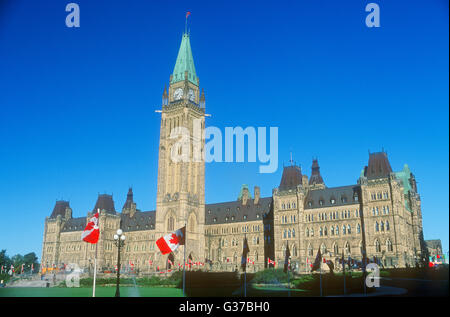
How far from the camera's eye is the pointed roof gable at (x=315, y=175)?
10922 cm

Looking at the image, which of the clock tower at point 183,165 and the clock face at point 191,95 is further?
the clock face at point 191,95

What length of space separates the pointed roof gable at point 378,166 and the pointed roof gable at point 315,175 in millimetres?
25218

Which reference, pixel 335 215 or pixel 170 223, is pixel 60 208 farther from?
pixel 335 215

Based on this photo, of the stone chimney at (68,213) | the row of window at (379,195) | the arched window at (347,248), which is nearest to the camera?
the row of window at (379,195)

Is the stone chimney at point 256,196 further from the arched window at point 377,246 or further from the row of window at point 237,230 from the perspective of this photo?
the arched window at point 377,246

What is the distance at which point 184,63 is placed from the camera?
108 meters

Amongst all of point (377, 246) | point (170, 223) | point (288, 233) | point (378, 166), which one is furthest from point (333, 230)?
point (170, 223)

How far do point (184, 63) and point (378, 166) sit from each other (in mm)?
51597

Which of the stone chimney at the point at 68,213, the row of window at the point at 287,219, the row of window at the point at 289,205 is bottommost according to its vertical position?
the row of window at the point at 287,219

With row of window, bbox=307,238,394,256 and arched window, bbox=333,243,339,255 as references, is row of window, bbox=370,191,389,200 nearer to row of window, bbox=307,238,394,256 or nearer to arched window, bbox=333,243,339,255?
row of window, bbox=307,238,394,256

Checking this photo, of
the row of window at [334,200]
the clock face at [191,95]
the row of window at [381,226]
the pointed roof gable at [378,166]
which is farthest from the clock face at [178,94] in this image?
the row of window at [381,226]

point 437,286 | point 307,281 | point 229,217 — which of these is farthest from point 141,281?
point 229,217

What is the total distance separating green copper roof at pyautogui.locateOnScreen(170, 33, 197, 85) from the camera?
107000 mm

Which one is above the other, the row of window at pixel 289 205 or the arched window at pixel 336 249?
the row of window at pixel 289 205
